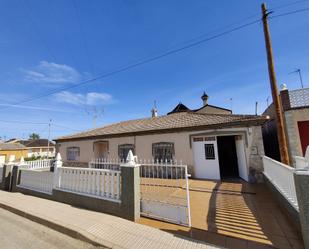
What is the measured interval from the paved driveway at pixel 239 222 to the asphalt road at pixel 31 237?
5.50ft

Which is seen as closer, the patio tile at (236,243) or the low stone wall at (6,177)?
the patio tile at (236,243)

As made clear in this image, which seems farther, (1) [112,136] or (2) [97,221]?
(1) [112,136]

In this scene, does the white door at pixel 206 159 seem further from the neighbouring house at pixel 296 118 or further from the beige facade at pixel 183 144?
the neighbouring house at pixel 296 118

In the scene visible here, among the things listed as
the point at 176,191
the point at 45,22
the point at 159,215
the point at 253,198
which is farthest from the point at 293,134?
the point at 45,22

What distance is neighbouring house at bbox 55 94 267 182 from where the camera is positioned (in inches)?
310

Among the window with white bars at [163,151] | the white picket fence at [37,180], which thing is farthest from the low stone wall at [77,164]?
the window with white bars at [163,151]

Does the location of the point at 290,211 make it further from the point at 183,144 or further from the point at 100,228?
the point at 183,144

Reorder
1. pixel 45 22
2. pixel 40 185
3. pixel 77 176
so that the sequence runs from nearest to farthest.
A: pixel 77 176 < pixel 40 185 < pixel 45 22

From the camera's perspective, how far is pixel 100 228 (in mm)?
3584

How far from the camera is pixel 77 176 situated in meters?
5.27

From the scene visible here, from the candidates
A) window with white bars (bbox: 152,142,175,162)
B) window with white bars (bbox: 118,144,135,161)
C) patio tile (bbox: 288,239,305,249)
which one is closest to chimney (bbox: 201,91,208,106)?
window with white bars (bbox: 152,142,175,162)

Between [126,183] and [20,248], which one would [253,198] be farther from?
[20,248]

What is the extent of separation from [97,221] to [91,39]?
8480mm

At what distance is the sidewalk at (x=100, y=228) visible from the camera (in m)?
3.02
